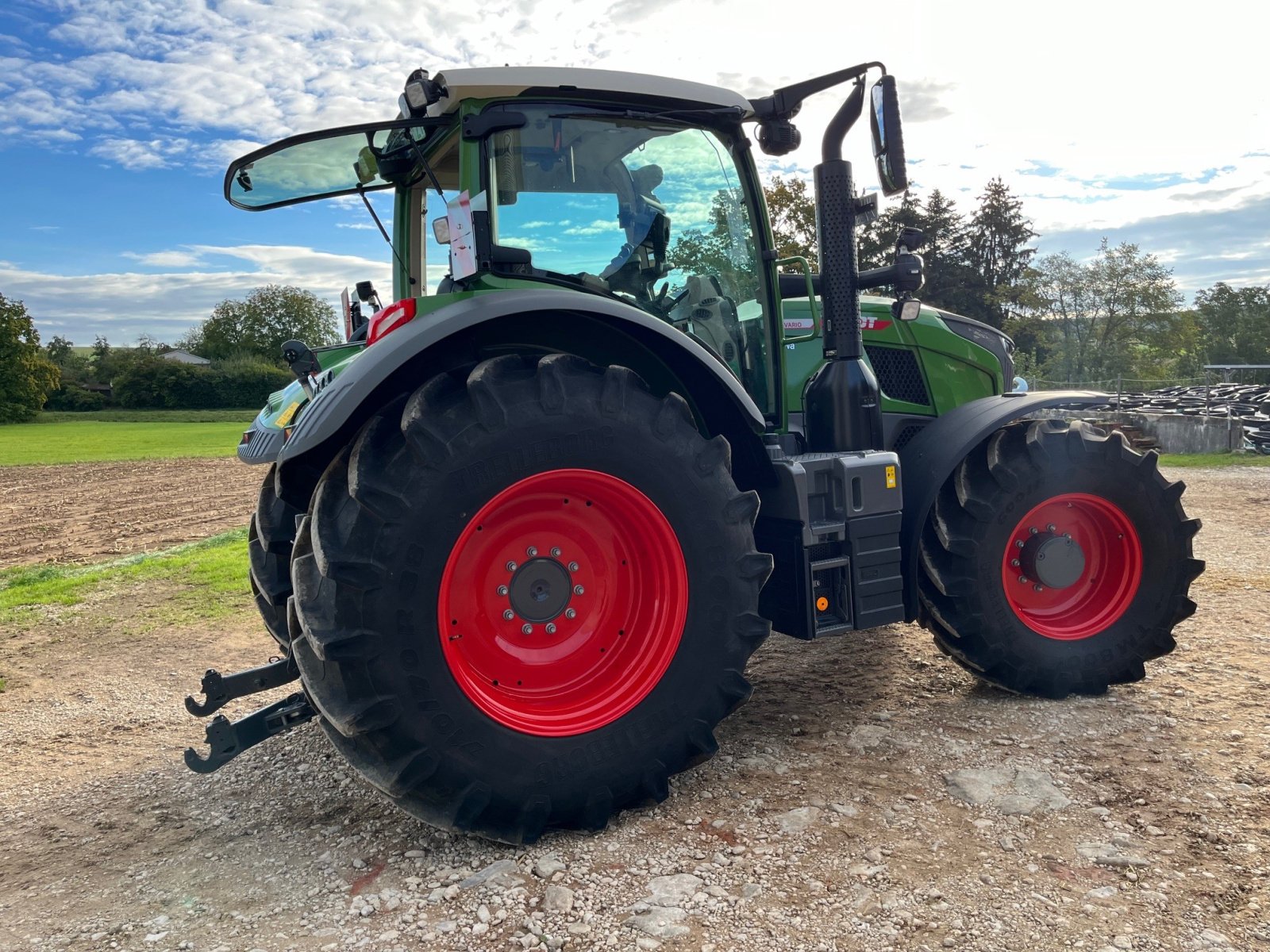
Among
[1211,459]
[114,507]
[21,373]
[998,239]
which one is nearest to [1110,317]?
[998,239]

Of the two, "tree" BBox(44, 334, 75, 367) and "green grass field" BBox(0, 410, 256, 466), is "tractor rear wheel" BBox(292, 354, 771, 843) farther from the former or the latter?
"tree" BBox(44, 334, 75, 367)

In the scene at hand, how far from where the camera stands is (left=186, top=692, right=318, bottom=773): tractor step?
288 centimetres

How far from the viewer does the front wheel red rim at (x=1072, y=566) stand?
160 inches

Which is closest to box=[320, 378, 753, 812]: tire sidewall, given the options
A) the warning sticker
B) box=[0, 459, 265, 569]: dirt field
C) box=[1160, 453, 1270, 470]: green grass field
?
the warning sticker

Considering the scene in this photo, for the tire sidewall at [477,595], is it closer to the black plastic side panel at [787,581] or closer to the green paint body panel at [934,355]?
the black plastic side panel at [787,581]

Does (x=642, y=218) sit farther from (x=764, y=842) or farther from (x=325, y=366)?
(x=764, y=842)

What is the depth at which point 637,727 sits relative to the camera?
299cm

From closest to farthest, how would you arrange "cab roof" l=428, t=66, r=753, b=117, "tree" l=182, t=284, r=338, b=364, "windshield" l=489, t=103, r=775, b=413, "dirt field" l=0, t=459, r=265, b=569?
"cab roof" l=428, t=66, r=753, b=117, "windshield" l=489, t=103, r=775, b=413, "dirt field" l=0, t=459, r=265, b=569, "tree" l=182, t=284, r=338, b=364

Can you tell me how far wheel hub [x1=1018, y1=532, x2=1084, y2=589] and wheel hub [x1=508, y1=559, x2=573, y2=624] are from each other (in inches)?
86.8

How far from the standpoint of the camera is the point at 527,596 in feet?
9.83

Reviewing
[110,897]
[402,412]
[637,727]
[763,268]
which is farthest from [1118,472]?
[110,897]

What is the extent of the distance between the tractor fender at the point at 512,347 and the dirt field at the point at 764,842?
1.20 meters

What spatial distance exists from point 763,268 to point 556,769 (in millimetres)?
2251

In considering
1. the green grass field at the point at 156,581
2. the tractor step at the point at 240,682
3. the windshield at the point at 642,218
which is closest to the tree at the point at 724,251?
the windshield at the point at 642,218
